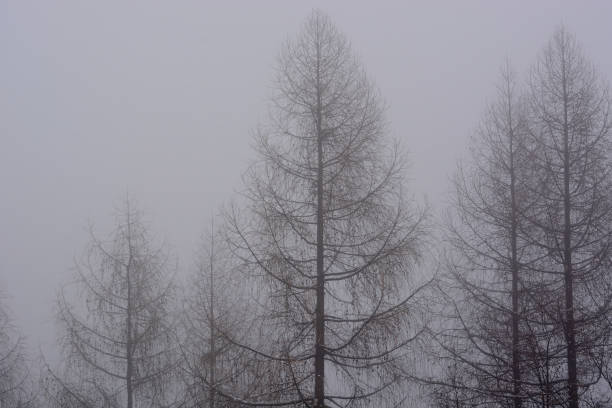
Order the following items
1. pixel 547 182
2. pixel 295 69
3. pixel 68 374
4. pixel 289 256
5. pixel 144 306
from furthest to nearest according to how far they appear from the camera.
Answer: pixel 68 374 → pixel 144 306 → pixel 547 182 → pixel 295 69 → pixel 289 256

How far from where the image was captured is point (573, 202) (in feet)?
38.5

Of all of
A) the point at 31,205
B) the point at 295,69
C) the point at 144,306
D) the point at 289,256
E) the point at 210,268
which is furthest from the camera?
the point at 31,205

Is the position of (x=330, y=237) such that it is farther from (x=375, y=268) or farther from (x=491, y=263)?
(x=491, y=263)

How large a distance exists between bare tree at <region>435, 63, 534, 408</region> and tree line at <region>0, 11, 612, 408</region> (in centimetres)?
5

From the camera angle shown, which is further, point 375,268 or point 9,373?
point 9,373

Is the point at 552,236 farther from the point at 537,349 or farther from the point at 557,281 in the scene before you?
the point at 537,349

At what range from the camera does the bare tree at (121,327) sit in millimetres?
13306

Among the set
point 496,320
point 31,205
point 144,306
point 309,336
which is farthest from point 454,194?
point 31,205

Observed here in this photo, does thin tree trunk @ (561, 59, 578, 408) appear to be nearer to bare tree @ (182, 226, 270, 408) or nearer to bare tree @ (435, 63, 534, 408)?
bare tree @ (435, 63, 534, 408)

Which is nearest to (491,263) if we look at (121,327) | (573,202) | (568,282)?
(568,282)

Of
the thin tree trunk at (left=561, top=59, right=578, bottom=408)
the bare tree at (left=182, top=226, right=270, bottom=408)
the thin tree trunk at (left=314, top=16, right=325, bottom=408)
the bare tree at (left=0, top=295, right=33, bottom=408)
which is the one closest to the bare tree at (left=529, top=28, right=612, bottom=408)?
the thin tree trunk at (left=561, top=59, right=578, bottom=408)

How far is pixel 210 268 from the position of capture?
15750mm

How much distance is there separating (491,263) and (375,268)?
368 cm

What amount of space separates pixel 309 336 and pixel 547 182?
18.5 feet
